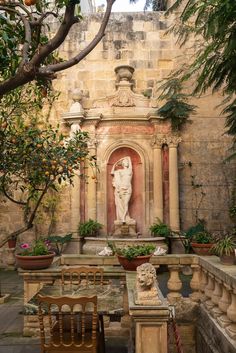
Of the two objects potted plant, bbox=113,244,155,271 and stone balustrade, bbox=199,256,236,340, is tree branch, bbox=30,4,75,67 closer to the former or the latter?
stone balustrade, bbox=199,256,236,340

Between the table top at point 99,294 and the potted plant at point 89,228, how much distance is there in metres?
4.88

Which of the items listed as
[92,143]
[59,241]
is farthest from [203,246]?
[92,143]

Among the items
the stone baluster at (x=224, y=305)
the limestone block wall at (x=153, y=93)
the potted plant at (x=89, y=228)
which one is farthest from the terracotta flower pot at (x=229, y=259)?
the limestone block wall at (x=153, y=93)

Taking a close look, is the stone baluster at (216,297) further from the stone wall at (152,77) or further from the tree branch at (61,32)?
the stone wall at (152,77)

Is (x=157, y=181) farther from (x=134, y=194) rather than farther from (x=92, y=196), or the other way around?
(x=92, y=196)

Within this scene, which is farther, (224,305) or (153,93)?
(153,93)

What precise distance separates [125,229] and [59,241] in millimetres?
1628

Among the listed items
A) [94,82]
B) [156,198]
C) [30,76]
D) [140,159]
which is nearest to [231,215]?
[156,198]

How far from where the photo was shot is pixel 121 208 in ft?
31.6

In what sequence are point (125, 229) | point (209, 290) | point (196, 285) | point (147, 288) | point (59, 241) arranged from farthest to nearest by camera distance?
point (125, 229), point (59, 241), point (196, 285), point (209, 290), point (147, 288)

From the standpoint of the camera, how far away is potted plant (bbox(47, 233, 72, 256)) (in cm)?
909

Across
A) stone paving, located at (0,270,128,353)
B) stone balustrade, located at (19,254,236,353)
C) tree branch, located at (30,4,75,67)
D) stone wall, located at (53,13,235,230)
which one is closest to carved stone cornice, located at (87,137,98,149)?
stone wall, located at (53,13,235,230)

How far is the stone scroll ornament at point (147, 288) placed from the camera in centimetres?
302

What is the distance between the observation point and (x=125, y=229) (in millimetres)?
9359
